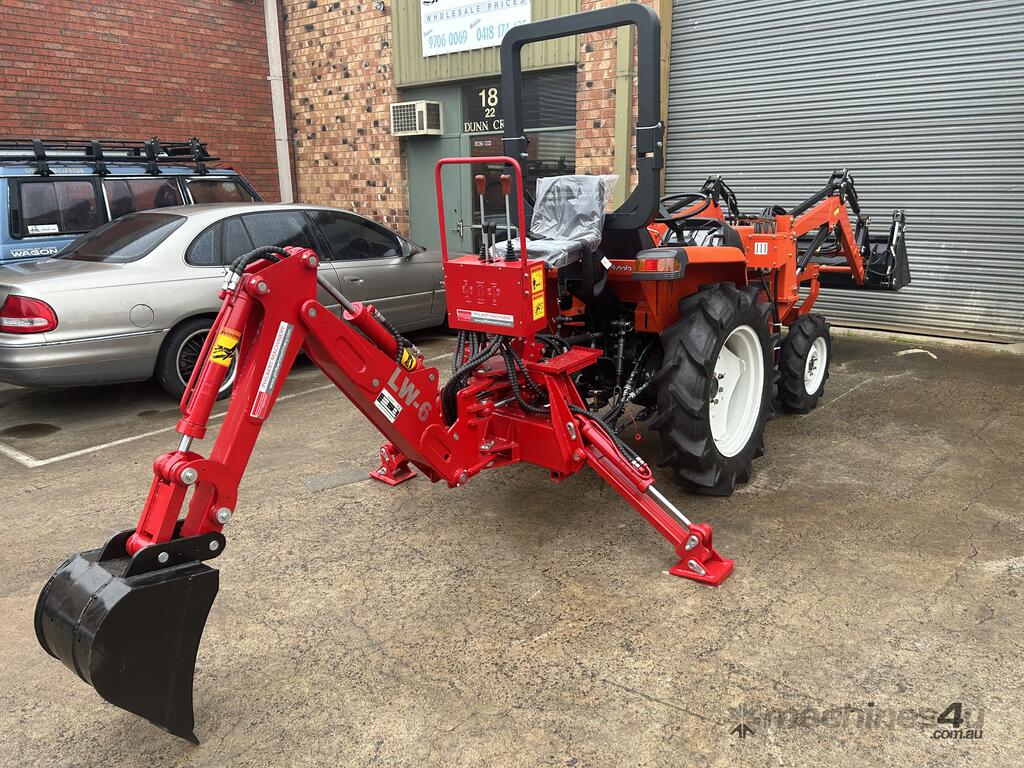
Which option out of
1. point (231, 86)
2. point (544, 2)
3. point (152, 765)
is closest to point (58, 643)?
point (152, 765)

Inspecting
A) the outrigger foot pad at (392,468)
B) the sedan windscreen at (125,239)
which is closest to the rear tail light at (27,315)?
the sedan windscreen at (125,239)

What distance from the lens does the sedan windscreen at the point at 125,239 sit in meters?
5.76

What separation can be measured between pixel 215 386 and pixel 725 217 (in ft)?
13.7

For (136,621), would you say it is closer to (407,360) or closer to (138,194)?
(407,360)

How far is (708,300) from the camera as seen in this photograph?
12.4 ft

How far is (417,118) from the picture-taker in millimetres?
10383

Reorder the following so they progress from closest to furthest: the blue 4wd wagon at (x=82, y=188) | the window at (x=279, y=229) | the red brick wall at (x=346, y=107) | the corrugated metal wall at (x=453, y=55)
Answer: the window at (x=279, y=229) < the blue 4wd wagon at (x=82, y=188) < the corrugated metal wall at (x=453, y=55) < the red brick wall at (x=346, y=107)

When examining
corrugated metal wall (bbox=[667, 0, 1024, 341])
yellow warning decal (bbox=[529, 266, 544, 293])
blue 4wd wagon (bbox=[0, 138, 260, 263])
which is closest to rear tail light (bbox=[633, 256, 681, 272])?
yellow warning decal (bbox=[529, 266, 544, 293])

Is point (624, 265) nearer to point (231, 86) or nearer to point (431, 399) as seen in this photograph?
point (431, 399)

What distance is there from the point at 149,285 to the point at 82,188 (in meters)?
2.18

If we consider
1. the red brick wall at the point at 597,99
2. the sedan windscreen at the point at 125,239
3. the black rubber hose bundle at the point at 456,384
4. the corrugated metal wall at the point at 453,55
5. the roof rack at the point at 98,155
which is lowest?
the black rubber hose bundle at the point at 456,384

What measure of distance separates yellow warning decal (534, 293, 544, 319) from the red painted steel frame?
0.31 metres

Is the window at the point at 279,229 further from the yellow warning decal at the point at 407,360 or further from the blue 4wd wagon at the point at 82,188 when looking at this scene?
the yellow warning decal at the point at 407,360

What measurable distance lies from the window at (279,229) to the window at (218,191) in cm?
161
